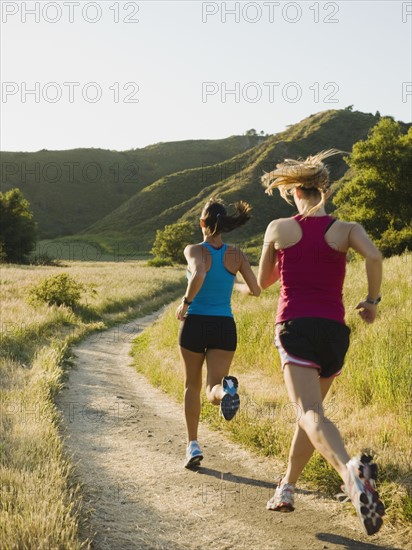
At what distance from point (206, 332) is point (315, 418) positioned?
198cm

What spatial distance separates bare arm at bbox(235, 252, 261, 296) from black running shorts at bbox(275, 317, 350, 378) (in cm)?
134

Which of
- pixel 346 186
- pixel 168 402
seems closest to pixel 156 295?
pixel 346 186

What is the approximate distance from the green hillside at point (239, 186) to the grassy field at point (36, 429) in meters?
70.1

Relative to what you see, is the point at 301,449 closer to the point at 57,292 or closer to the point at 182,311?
the point at 182,311

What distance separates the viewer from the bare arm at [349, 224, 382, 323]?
381 cm

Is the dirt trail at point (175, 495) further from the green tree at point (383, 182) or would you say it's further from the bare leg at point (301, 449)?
the green tree at point (383, 182)

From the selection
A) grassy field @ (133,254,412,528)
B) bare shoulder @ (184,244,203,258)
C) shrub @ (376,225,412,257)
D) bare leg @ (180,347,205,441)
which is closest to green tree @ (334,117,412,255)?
shrub @ (376,225,412,257)

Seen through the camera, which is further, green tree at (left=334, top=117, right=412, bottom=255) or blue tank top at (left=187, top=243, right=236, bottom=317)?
green tree at (left=334, top=117, right=412, bottom=255)

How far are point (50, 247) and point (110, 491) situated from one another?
78.4m

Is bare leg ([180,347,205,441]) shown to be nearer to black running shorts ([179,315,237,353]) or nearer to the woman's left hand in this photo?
black running shorts ([179,315,237,353])

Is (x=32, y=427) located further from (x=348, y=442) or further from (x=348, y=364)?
(x=348, y=364)

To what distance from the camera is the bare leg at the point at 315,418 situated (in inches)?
140

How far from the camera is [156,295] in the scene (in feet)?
99.8

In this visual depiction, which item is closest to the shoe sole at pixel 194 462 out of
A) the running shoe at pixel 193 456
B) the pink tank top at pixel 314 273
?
the running shoe at pixel 193 456
